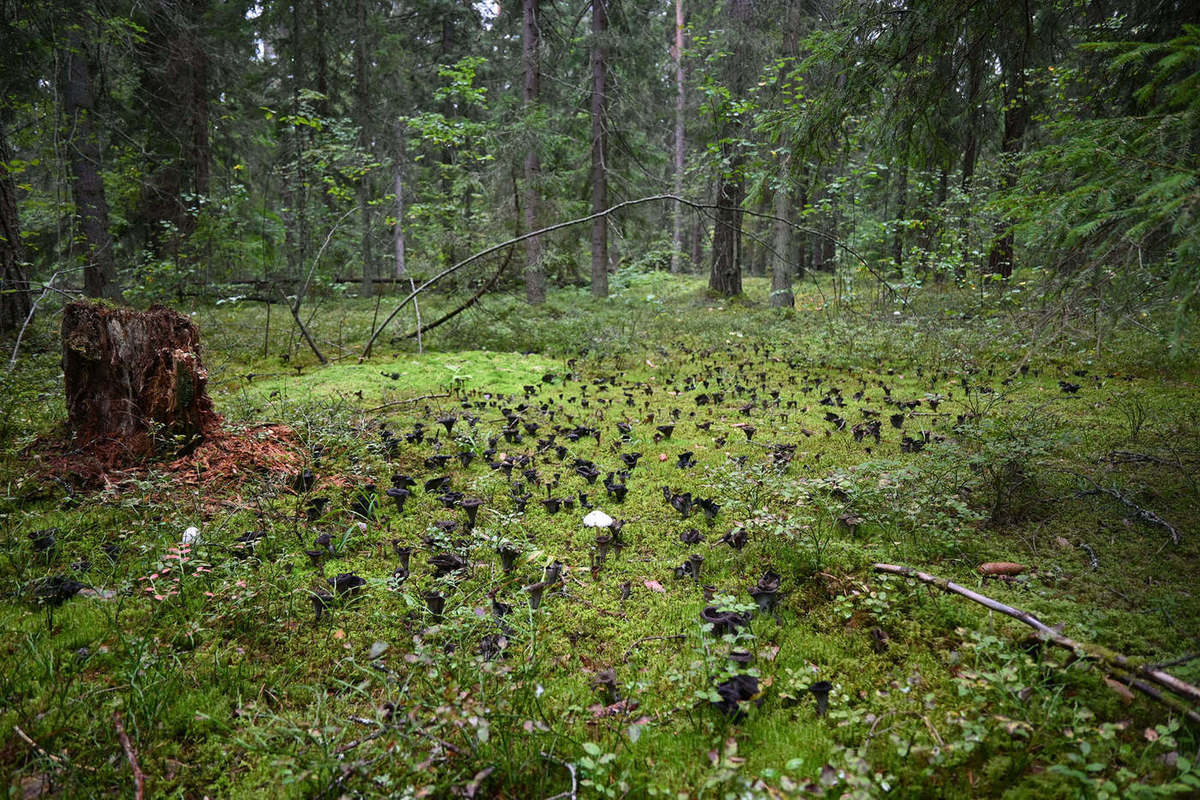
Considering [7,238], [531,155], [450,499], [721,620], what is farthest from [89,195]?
[721,620]

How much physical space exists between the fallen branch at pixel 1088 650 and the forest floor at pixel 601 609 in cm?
7

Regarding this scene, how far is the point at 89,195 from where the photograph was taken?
34.2 feet

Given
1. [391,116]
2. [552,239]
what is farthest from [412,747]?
[391,116]

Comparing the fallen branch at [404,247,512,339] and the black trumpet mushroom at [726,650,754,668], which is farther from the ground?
the fallen branch at [404,247,512,339]

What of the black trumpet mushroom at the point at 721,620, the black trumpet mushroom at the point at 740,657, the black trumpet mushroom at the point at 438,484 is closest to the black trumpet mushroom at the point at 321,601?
the black trumpet mushroom at the point at 438,484

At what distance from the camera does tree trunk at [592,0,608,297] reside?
53.8 ft

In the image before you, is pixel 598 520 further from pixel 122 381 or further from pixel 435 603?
pixel 122 381

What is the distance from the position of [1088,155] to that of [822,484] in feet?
8.15

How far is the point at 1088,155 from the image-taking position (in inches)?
113

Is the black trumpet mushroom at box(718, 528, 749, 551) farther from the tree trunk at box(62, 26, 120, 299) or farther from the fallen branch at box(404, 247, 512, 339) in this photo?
the tree trunk at box(62, 26, 120, 299)

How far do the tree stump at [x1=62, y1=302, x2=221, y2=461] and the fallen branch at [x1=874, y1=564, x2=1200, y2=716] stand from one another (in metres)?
5.71

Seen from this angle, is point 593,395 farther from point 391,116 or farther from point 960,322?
point 391,116

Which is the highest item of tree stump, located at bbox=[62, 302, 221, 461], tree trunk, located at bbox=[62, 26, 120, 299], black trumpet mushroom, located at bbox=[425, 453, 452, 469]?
tree trunk, located at bbox=[62, 26, 120, 299]

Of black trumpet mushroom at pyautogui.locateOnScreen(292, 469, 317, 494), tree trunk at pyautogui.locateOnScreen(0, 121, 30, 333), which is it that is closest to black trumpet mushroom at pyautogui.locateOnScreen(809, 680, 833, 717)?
black trumpet mushroom at pyautogui.locateOnScreen(292, 469, 317, 494)
